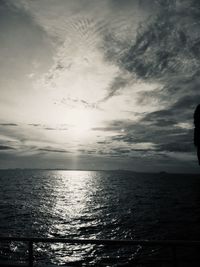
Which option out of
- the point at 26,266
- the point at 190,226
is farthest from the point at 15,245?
the point at 190,226

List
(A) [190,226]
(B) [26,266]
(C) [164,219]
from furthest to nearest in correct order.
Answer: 1. (C) [164,219]
2. (A) [190,226]
3. (B) [26,266]

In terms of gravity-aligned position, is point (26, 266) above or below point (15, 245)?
above

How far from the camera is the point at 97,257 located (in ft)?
66.3

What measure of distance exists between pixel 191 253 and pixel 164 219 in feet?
64.5

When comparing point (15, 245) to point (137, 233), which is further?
point (137, 233)

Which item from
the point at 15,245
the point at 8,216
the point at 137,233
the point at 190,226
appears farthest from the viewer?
A: the point at 8,216

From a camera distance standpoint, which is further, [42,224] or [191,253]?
[42,224]

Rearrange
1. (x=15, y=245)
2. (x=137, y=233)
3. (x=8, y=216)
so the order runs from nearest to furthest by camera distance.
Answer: (x=15, y=245) < (x=137, y=233) < (x=8, y=216)

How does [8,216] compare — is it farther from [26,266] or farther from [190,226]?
[26,266]

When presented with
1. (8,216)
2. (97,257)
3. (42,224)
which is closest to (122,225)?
(42,224)

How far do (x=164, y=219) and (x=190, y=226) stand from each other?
669cm

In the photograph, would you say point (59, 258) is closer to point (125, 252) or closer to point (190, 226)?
point (125, 252)

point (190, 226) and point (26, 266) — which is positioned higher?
point (26, 266)

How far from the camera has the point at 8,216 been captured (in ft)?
138
